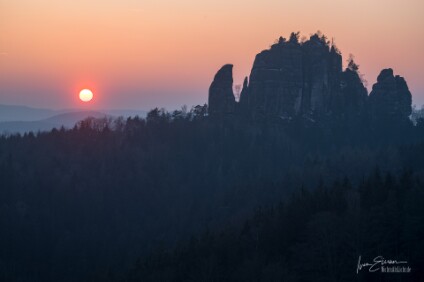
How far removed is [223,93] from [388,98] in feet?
104

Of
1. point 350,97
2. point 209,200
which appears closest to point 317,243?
point 209,200

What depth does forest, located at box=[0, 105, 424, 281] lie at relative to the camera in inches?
2061

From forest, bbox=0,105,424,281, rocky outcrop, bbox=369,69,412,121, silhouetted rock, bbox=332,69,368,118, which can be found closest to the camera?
forest, bbox=0,105,424,281

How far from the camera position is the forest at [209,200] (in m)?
52.3

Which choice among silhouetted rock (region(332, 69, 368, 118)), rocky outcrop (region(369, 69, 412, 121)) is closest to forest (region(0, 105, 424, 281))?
rocky outcrop (region(369, 69, 412, 121))

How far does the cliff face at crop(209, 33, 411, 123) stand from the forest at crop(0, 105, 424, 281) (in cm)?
273

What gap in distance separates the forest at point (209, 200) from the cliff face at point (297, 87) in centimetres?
273

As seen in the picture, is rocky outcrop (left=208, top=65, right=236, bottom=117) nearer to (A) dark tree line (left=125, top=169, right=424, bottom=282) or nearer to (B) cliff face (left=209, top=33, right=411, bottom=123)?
(B) cliff face (left=209, top=33, right=411, bottom=123)

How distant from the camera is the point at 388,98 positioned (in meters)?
132

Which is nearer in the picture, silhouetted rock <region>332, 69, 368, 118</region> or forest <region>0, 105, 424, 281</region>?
forest <region>0, 105, 424, 281</region>

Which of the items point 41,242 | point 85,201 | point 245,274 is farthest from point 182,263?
point 85,201
